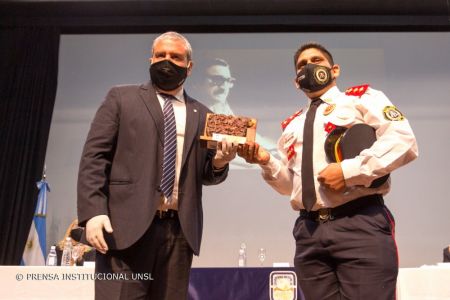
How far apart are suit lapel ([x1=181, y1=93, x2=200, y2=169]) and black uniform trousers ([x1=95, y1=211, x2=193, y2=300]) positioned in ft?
0.92

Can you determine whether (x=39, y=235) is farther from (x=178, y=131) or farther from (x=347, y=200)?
(x=347, y=200)

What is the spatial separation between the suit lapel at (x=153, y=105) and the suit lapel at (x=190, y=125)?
10 centimetres

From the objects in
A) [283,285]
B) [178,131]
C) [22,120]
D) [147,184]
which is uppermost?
[22,120]

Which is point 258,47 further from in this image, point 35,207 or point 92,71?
point 35,207

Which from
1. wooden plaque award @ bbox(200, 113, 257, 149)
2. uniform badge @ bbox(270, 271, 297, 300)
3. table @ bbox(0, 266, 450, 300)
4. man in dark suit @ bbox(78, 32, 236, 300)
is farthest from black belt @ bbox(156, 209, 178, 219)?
uniform badge @ bbox(270, 271, 297, 300)

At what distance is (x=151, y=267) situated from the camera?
1.63m

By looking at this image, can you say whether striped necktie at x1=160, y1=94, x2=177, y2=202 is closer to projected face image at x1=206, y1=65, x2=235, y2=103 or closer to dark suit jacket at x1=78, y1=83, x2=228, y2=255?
dark suit jacket at x1=78, y1=83, x2=228, y2=255

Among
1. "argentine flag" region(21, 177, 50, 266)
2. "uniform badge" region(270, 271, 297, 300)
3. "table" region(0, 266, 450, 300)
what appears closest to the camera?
"table" region(0, 266, 450, 300)

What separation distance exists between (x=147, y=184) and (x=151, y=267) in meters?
0.30

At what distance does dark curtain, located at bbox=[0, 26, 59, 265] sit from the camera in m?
5.73

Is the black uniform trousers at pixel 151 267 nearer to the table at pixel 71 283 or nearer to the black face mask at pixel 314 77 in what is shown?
the black face mask at pixel 314 77

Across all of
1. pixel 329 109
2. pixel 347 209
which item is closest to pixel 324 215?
pixel 347 209

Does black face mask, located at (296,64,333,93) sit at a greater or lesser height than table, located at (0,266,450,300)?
greater

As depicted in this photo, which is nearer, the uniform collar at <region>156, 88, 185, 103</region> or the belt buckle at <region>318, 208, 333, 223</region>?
the belt buckle at <region>318, 208, 333, 223</region>
